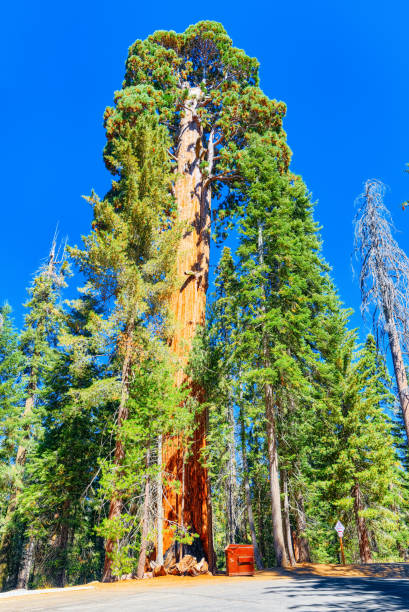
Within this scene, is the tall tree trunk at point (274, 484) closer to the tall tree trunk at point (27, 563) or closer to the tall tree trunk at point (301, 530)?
the tall tree trunk at point (301, 530)

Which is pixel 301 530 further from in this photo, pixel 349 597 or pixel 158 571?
pixel 349 597

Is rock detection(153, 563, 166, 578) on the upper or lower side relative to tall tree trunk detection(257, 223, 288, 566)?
lower

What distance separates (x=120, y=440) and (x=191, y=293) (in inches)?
239

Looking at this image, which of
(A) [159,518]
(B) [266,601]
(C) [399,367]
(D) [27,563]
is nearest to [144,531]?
(A) [159,518]

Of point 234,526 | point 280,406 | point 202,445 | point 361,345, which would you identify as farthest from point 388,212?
point 234,526

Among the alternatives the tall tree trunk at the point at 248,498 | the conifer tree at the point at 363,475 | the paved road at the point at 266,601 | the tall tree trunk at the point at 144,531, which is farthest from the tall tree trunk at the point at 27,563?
the conifer tree at the point at 363,475

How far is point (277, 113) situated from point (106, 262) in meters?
11.6

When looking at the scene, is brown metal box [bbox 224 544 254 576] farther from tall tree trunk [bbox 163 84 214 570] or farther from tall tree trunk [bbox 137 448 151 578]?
tall tree trunk [bbox 137 448 151 578]

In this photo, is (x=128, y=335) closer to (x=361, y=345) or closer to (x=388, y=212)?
(x=388, y=212)

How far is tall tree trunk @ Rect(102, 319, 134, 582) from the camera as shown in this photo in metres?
7.99

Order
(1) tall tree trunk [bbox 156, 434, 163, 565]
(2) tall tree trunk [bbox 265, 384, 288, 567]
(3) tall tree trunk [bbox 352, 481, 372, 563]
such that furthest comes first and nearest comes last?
(3) tall tree trunk [bbox 352, 481, 372, 563]
(2) tall tree trunk [bbox 265, 384, 288, 567]
(1) tall tree trunk [bbox 156, 434, 163, 565]

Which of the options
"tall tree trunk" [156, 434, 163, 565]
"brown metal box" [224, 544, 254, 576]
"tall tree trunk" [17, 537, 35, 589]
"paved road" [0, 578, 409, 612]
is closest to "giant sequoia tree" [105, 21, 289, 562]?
"tall tree trunk" [156, 434, 163, 565]

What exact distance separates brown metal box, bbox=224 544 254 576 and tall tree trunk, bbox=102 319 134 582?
2813mm

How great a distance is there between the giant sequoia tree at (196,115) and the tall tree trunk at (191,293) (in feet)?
0.15
